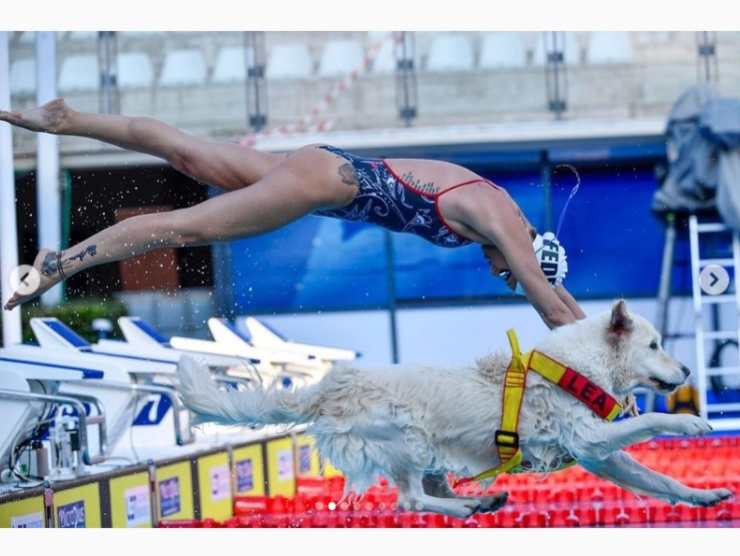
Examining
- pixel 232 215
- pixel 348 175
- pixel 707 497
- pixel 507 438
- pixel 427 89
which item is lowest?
pixel 707 497

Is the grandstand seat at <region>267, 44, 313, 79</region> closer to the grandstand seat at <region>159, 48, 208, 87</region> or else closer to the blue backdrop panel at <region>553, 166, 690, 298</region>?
the grandstand seat at <region>159, 48, 208, 87</region>

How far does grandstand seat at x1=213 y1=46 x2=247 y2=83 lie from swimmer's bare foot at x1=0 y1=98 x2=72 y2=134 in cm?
73

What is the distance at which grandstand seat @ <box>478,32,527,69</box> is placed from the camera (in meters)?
4.57

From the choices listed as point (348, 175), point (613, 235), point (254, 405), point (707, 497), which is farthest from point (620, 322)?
point (254, 405)

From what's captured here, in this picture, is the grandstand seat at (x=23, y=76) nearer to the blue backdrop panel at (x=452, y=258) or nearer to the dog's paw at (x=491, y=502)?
the blue backdrop panel at (x=452, y=258)

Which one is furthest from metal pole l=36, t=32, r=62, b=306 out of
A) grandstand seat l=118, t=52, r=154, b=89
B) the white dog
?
the white dog

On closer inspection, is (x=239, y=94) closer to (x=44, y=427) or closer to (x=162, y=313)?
(x=162, y=313)

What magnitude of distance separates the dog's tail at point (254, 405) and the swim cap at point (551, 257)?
816 mm

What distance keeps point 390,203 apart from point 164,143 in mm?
727

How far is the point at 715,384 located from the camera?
443 cm

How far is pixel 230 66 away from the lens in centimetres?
470

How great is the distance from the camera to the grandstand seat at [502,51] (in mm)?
4566

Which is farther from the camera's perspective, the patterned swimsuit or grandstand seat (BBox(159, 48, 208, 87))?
grandstand seat (BBox(159, 48, 208, 87))

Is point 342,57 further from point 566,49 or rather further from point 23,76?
point 23,76
